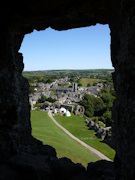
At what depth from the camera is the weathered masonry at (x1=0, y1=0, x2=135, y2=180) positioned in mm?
4844

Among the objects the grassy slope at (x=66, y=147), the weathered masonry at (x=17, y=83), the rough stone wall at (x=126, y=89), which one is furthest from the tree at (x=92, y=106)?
the rough stone wall at (x=126, y=89)

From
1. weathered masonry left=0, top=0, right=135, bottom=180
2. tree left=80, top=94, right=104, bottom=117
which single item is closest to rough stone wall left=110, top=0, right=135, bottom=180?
weathered masonry left=0, top=0, right=135, bottom=180

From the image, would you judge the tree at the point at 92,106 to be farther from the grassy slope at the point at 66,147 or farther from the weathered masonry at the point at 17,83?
the weathered masonry at the point at 17,83

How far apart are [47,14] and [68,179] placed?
289 inches

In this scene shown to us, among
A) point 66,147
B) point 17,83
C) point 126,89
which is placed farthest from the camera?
point 66,147

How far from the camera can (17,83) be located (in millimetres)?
6895

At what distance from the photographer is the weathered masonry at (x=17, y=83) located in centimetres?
484

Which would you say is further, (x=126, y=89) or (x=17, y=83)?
(x=17, y=83)

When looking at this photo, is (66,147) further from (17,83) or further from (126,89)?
(126,89)

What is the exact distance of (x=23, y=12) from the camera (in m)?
6.07

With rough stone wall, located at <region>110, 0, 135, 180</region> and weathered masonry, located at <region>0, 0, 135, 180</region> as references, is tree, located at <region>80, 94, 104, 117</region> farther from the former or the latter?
rough stone wall, located at <region>110, 0, 135, 180</region>

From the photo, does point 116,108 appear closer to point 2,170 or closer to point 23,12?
point 2,170

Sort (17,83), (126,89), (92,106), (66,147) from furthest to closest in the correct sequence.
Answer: (92,106) < (66,147) < (17,83) < (126,89)

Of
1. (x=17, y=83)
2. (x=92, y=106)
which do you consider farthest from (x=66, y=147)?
(x=92, y=106)
